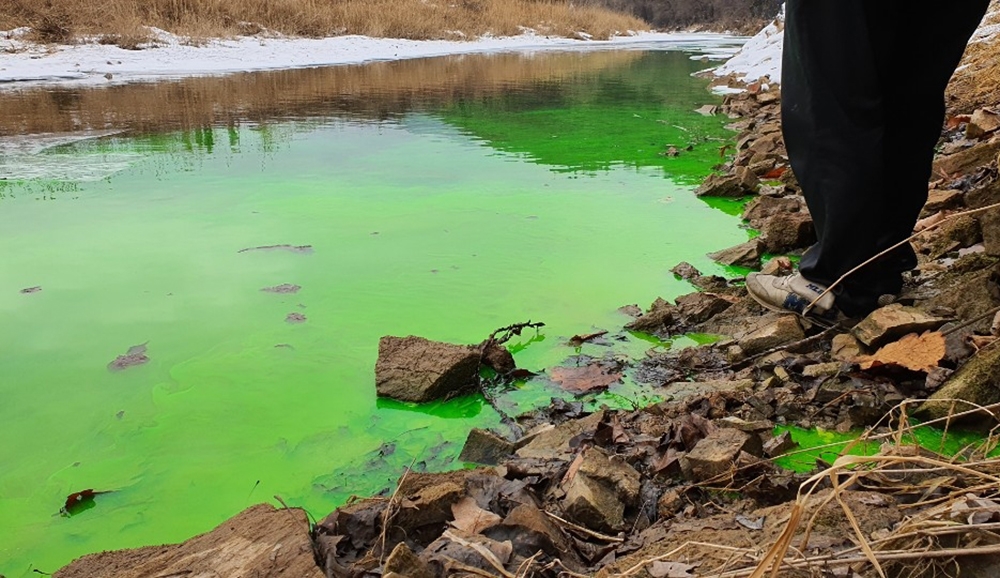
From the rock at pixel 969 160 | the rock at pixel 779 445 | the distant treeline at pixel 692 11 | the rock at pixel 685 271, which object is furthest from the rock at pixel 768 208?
the distant treeline at pixel 692 11

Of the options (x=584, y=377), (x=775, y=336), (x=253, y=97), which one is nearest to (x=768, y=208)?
(x=775, y=336)

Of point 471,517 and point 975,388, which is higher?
Result: point 975,388

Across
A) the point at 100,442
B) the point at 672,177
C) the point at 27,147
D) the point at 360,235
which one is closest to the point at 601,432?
the point at 100,442

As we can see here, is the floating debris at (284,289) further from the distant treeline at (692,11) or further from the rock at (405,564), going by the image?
the distant treeline at (692,11)

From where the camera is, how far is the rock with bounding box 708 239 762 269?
8.73ft

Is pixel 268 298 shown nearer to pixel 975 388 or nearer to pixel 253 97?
pixel 975 388

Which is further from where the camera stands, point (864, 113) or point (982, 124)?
point (982, 124)

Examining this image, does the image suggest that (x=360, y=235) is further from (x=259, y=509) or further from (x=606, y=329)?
(x=259, y=509)

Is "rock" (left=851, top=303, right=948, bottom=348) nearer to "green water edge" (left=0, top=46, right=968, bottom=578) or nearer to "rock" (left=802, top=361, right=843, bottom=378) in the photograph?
"rock" (left=802, top=361, right=843, bottom=378)

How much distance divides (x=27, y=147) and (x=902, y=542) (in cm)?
548

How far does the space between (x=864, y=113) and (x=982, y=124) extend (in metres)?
2.13

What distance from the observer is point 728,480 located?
4.13 feet

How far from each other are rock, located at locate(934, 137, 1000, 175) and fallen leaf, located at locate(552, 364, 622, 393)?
6.16 feet

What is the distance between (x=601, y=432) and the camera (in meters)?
1.47
